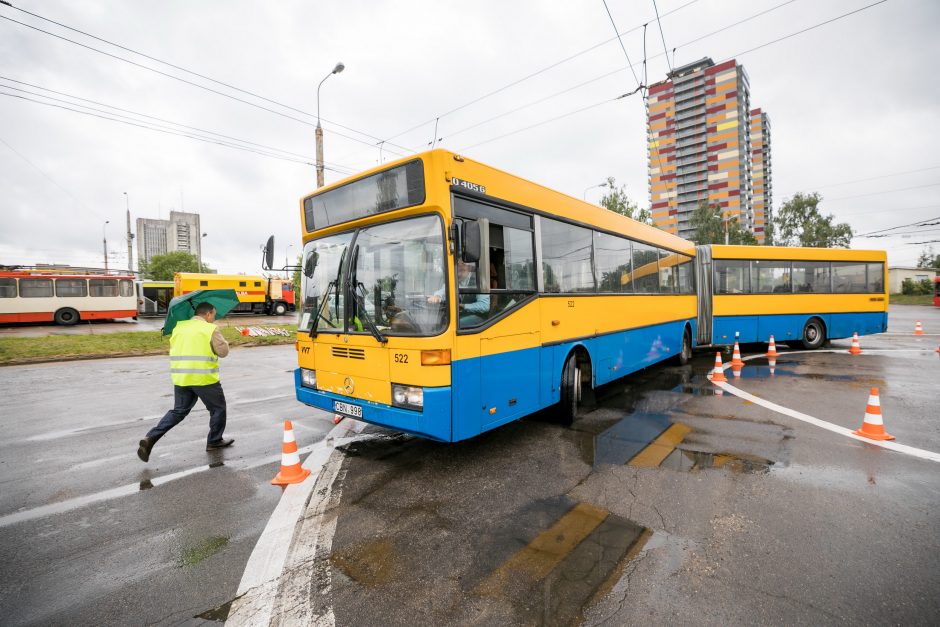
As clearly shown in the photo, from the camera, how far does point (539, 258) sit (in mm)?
5594

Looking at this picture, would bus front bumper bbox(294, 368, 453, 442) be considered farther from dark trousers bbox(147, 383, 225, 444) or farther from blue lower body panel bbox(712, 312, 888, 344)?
blue lower body panel bbox(712, 312, 888, 344)

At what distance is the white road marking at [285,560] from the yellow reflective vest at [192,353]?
190cm

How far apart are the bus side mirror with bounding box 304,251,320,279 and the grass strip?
10.2 meters

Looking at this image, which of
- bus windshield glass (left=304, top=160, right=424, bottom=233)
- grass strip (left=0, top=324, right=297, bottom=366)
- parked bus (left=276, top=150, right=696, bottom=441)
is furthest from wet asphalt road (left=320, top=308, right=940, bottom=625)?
grass strip (left=0, top=324, right=297, bottom=366)

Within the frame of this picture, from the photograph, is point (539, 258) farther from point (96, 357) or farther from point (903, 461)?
point (96, 357)

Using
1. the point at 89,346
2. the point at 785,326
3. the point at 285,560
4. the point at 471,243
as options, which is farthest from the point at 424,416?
the point at 89,346

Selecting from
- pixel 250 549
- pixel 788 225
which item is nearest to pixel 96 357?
pixel 250 549

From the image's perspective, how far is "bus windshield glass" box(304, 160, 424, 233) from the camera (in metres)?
4.44

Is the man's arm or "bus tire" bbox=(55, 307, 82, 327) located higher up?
"bus tire" bbox=(55, 307, 82, 327)

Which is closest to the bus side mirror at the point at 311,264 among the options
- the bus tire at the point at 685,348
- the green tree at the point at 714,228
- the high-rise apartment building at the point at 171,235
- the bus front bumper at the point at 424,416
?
the bus front bumper at the point at 424,416

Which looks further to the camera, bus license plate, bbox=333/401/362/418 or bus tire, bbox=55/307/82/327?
bus tire, bbox=55/307/82/327

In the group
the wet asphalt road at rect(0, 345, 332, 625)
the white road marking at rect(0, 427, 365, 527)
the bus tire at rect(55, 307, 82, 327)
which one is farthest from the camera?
the bus tire at rect(55, 307, 82, 327)

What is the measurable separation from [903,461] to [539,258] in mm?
4508

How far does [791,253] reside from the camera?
43.8 ft
